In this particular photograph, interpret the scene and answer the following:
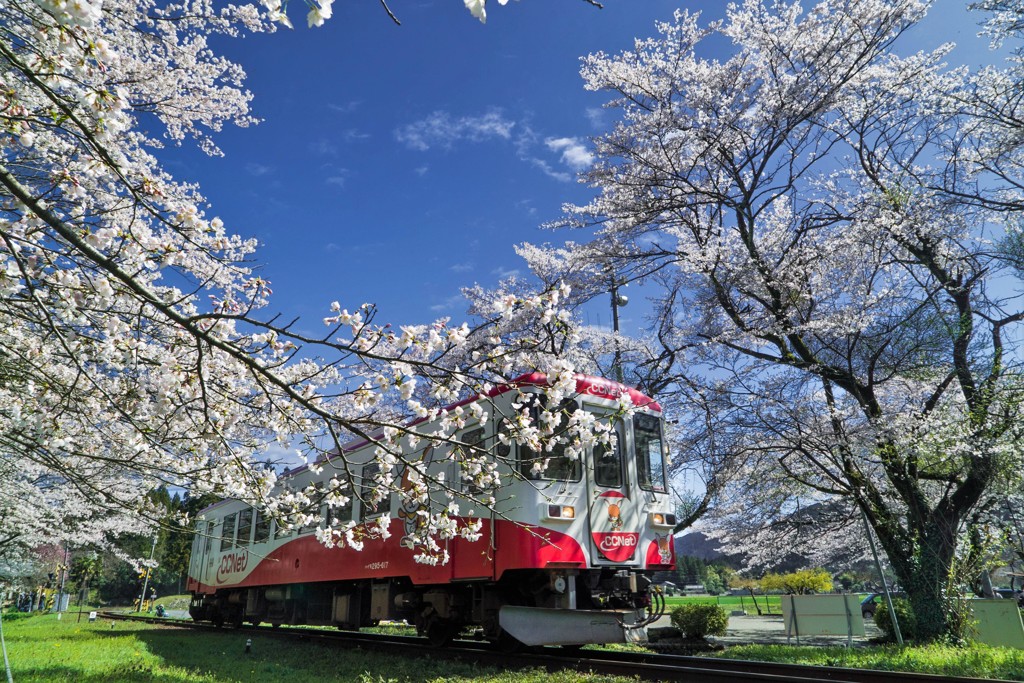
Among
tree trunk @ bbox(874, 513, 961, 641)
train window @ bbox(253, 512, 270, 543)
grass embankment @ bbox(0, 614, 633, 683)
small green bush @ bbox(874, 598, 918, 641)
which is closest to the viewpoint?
grass embankment @ bbox(0, 614, 633, 683)

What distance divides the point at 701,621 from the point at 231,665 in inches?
361

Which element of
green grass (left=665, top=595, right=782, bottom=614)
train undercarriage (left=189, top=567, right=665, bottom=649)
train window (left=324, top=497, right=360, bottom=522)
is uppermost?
train window (left=324, top=497, right=360, bottom=522)

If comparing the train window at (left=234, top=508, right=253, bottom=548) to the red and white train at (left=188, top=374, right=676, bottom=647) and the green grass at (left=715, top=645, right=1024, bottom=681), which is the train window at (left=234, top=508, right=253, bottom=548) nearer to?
the red and white train at (left=188, top=374, right=676, bottom=647)

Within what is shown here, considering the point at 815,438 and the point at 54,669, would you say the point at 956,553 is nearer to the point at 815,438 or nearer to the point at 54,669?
the point at 815,438

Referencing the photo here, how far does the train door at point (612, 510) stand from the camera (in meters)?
7.40

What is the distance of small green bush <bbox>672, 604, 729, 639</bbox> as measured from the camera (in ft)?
42.8

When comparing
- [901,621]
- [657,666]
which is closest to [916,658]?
[657,666]

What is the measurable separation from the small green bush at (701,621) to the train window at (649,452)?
6.20 metres

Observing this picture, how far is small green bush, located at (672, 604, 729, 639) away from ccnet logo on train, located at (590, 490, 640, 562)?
6514 mm

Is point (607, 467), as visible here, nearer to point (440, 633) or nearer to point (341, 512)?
point (440, 633)

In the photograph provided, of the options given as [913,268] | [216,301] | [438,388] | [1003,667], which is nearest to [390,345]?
[438,388]

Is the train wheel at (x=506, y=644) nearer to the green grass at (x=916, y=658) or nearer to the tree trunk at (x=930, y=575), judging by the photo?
the green grass at (x=916, y=658)

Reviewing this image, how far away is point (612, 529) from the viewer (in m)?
7.57

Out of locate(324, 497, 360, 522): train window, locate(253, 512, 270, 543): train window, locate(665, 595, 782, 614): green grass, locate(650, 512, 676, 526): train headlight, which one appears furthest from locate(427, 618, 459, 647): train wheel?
locate(665, 595, 782, 614): green grass
